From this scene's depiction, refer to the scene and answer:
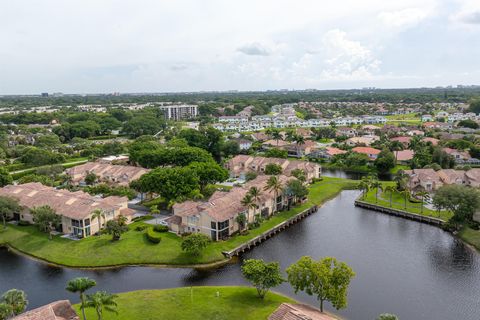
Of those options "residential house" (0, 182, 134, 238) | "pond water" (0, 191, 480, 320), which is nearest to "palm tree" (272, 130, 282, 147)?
"pond water" (0, 191, 480, 320)

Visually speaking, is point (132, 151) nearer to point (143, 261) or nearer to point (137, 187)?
point (137, 187)

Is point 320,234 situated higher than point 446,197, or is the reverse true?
point 446,197

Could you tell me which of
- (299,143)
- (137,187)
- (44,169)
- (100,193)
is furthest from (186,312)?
(299,143)

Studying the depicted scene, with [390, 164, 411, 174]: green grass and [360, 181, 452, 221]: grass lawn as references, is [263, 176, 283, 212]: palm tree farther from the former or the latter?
[390, 164, 411, 174]: green grass

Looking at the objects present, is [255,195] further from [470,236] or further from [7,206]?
[7,206]

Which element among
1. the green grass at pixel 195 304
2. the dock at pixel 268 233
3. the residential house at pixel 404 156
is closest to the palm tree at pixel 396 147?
the residential house at pixel 404 156

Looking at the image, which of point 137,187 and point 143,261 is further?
point 137,187

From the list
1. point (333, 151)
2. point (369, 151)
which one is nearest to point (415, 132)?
point (369, 151)

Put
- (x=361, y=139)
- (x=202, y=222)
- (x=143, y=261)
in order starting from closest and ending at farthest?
(x=143, y=261) → (x=202, y=222) → (x=361, y=139)
